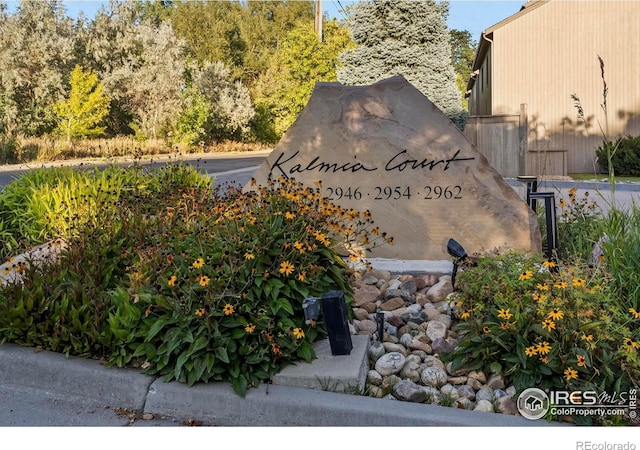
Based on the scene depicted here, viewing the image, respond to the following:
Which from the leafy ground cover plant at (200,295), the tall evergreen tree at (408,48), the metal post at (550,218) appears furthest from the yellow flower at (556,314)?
the tall evergreen tree at (408,48)

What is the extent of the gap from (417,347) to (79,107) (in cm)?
2763

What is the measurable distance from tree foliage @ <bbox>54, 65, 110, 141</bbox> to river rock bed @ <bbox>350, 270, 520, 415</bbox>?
2614cm

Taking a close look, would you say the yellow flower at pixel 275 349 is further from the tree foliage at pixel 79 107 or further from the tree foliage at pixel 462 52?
the tree foliage at pixel 462 52

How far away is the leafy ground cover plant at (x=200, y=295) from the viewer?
3.37m

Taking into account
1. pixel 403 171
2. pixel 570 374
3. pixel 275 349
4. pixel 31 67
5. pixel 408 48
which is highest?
pixel 31 67

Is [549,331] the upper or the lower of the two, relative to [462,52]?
lower

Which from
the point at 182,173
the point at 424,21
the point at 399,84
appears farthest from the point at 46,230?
the point at 424,21

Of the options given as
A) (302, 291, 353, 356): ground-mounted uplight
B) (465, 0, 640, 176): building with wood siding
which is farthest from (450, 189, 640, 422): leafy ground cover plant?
(465, 0, 640, 176): building with wood siding

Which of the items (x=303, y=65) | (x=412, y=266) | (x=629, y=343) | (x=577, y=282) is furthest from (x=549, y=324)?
(x=303, y=65)

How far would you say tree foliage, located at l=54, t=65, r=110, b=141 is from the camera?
28047 millimetres

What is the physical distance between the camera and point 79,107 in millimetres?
28125

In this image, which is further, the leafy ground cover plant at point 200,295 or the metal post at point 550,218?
the metal post at point 550,218

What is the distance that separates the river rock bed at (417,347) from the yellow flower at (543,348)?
282mm

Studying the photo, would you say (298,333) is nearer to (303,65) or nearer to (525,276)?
(525,276)
